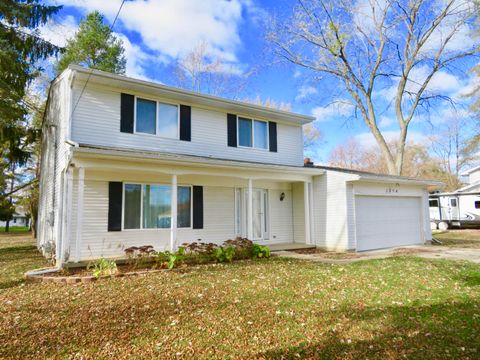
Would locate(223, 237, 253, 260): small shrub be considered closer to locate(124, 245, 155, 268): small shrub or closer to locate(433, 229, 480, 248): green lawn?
locate(124, 245, 155, 268): small shrub

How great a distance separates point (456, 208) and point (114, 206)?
22.3 metres

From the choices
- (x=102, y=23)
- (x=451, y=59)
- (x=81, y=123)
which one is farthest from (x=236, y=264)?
(x=102, y=23)

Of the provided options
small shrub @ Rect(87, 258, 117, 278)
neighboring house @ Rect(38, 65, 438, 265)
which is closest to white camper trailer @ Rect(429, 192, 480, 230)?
neighboring house @ Rect(38, 65, 438, 265)

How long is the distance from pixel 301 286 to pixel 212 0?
21.3ft

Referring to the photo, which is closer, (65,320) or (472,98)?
Result: (65,320)

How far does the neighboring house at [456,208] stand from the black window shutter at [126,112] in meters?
21.6

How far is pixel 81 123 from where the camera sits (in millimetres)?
9227

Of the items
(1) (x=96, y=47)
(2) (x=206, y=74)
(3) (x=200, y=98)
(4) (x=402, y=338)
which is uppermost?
(1) (x=96, y=47)

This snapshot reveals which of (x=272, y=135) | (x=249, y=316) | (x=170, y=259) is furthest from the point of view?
(x=272, y=135)

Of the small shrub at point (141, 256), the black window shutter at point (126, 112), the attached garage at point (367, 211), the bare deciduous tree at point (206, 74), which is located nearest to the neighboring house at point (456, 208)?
the attached garage at point (367, 211)

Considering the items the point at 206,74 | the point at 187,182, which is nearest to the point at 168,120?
the point at 187,182

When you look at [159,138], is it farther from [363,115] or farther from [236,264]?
[363,115]

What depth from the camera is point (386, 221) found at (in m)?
12.5

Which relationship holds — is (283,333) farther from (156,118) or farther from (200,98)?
(200,98)
